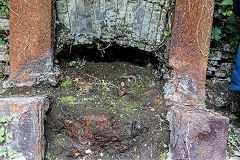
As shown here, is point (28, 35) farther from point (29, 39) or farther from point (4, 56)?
point (4, 56)

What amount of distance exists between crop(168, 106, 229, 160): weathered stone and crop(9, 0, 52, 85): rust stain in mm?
1332

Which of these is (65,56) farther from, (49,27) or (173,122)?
(173,122)

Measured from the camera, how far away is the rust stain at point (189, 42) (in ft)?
6.62

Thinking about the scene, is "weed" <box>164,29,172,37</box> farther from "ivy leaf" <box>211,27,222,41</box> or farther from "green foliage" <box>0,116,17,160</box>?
"green foliage" <box>0,116,17,160</box>

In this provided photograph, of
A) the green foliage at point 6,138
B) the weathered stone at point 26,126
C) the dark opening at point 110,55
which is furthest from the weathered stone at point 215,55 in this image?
the green foliage at point 6,138

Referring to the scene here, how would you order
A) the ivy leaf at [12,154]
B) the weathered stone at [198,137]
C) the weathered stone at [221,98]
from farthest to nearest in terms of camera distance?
1. the weathered stone at [221,98]
2. the weathered stone at [198,137]
3. the ivy leaf at [12,154]

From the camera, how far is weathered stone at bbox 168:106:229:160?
5.16ft

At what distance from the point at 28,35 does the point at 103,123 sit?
107cm

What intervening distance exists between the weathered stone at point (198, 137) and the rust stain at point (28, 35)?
133 cm

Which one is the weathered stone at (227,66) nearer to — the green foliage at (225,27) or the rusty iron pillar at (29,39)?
the green foliage at (225,27)

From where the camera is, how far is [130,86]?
7.22 feet

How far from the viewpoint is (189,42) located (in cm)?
203

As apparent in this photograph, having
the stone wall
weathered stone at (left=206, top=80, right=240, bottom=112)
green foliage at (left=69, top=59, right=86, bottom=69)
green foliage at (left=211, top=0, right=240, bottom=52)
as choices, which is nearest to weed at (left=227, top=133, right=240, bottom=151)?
weathered stone at (left=206, top=80, right=240, bottom=112)

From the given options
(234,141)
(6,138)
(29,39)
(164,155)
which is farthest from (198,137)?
(29,39)
